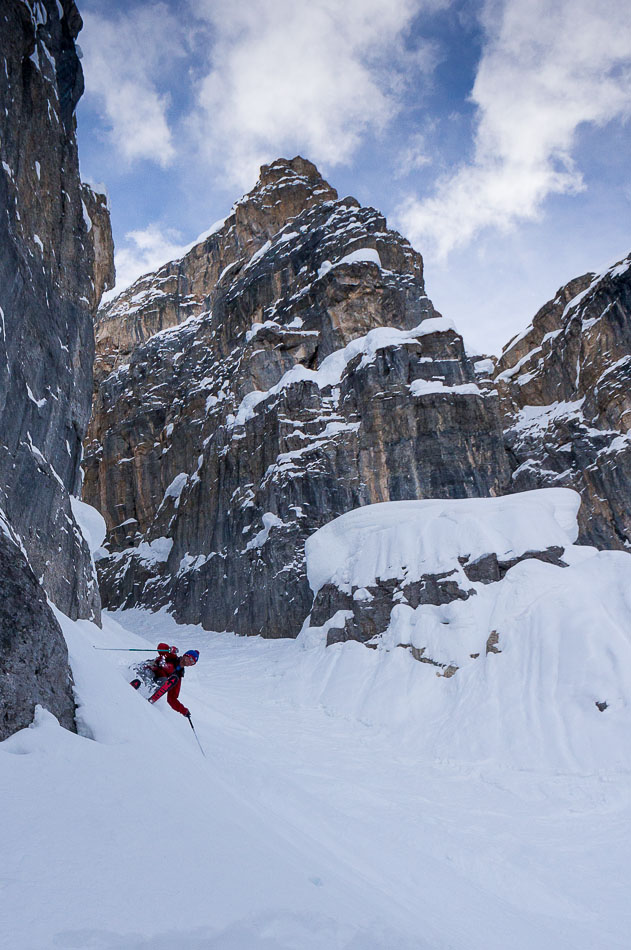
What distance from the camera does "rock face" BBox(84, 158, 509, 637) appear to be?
32156 mm

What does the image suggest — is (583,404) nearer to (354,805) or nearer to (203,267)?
(354,805)

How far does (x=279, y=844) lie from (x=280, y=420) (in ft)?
106

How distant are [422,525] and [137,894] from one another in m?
15.8

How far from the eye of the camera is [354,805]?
6.92m

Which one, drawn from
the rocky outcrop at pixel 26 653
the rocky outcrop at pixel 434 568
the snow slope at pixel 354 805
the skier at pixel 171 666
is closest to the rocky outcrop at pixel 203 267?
the rocky outcrop at pixel 434 568

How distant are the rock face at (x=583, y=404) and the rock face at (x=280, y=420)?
26.8ft

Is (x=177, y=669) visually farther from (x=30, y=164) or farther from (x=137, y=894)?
(x=30, y=164)

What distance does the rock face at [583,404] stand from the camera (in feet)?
112

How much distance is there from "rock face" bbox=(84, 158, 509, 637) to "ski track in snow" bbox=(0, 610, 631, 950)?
2117 cm

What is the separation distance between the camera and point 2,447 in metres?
11.8

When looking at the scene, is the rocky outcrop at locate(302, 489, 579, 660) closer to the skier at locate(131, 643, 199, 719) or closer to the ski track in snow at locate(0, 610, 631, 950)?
the ski track in snow at locate(0, 610, 631, 950)

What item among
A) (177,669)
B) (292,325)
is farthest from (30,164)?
(292,325)

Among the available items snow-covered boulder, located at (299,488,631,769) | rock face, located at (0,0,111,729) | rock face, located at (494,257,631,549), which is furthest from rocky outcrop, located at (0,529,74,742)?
rock face, located at (494,257,631,549)

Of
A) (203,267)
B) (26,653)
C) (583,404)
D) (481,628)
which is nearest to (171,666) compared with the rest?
(26,653)
